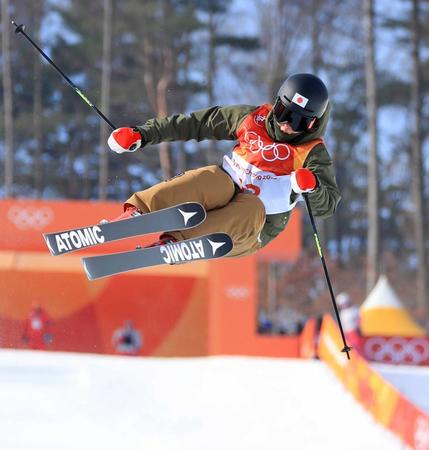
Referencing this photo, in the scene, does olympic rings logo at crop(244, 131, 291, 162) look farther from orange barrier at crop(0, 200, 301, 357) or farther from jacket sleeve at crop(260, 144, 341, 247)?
orange barrier at crop(0, 200, 301, 357)

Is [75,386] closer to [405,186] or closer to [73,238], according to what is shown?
[73,238]

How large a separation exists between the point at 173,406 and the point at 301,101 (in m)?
4.59

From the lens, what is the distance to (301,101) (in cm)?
551

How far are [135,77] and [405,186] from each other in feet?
36.8

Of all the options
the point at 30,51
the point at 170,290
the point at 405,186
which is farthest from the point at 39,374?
the point at 405,186

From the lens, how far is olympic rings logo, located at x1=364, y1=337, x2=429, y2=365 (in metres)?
13.6

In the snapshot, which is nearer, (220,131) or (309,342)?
(220,131)

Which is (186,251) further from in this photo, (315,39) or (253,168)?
(315,39)

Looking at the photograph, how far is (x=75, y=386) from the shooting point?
9594 mm

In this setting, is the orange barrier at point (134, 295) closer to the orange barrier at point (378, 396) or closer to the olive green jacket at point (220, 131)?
the orange barrier at point (378, 396)

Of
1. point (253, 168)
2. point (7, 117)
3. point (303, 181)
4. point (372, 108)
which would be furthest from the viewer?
point (7, 117)

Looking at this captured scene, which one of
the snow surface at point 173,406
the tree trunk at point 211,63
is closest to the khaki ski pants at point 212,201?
the snow surface at point 173,406

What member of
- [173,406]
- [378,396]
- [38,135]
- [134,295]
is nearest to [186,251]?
[378,396]

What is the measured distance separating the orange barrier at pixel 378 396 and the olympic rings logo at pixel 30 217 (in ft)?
18.3
